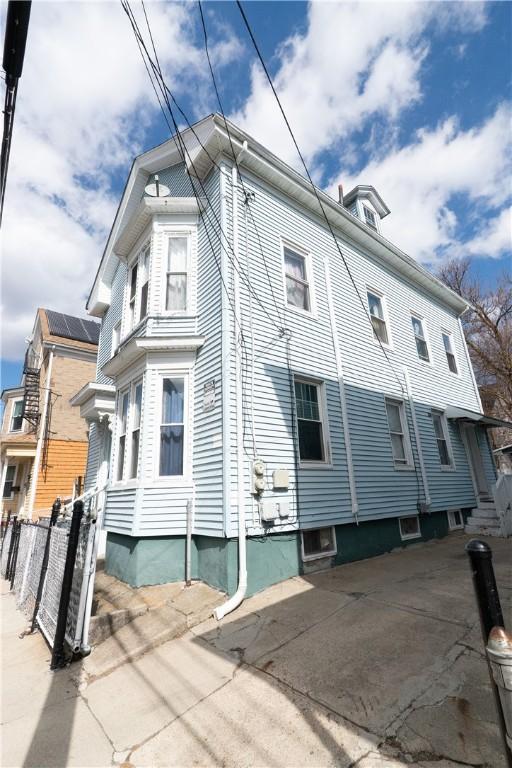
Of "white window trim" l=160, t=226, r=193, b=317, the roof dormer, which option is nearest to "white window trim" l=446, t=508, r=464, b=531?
"white window trim" l=160, t=226, r=193, b=317

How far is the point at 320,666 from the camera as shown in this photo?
11.4 ft

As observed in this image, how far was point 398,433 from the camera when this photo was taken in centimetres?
950

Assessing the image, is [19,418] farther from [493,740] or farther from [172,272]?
[493,740]

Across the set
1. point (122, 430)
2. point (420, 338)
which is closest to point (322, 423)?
point (122, 430)

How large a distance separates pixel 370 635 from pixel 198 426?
4.01m

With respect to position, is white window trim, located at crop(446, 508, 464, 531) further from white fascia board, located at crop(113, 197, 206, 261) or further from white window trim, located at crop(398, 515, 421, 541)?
white fascia board, located at crop(113, 197, 206, 261)

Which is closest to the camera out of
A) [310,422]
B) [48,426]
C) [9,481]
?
[310,422]

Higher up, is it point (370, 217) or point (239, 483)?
point (370, 217)

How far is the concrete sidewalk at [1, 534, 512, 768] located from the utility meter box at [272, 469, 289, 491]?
5.81ft

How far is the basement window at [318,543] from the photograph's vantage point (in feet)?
21.6

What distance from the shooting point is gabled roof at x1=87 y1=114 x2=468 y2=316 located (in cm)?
771

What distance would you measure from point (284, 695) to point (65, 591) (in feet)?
8.89

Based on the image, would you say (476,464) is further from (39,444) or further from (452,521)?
(39,444)

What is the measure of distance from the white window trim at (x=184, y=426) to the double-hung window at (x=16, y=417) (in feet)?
53.9
